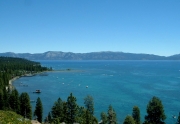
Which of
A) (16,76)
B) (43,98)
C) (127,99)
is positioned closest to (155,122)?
(127,99)

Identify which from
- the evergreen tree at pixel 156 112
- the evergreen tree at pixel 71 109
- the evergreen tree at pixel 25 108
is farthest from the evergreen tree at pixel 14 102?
the evergreen tree at pixel 156 112

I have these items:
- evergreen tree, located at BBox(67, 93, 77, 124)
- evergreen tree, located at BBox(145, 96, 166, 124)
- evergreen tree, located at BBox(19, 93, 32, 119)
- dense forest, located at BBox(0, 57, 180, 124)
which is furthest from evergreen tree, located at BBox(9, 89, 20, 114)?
evergreen tree, located at BBox(145, 96, 166, 124)

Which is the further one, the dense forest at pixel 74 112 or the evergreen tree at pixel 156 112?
the dense forest at pixel 74 112

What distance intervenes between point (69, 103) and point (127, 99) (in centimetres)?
4826

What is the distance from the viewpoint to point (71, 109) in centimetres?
4681

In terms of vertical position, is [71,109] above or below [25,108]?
above

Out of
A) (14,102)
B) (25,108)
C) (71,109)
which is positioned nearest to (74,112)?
(71,109)

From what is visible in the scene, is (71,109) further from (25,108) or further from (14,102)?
(14,102)

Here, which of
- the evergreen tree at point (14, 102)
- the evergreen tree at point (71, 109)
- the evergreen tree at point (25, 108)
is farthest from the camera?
the evergreen tree at point (14, 102)

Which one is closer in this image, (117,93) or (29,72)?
(117,93)

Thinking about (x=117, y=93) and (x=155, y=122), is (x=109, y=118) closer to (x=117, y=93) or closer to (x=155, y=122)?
(x=155, y=122)

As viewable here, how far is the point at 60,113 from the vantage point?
51.7 m

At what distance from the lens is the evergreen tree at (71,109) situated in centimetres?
4647

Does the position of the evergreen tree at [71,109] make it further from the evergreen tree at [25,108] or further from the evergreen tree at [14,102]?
the evergreen tree at [14,102]
